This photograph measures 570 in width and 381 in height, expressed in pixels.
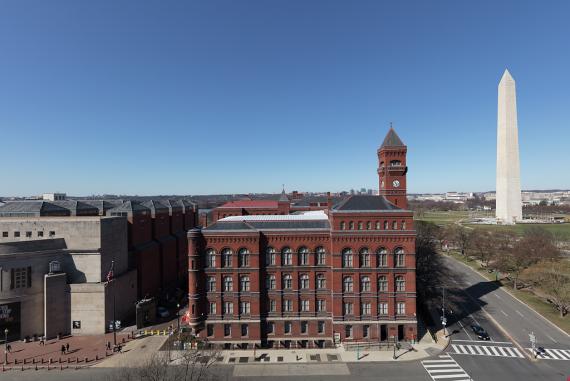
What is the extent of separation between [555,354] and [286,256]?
3910 cm

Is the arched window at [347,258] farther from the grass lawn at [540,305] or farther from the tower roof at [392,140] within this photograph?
the grass lawn at [540,305]

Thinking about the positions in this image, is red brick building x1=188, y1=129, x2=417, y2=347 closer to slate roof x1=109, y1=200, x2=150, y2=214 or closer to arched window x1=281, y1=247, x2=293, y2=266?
arched window x1=281, y1=247, x2=293, y2=266

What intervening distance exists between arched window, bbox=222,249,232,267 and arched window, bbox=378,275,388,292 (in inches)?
906

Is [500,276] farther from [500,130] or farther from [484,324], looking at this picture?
[500,130]

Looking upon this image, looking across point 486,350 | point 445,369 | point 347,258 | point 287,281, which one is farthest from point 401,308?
point 287,281

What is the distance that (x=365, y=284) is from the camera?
44.7 meters

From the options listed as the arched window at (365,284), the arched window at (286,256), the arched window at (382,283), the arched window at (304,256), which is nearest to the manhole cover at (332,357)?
the arched window at (365,284)

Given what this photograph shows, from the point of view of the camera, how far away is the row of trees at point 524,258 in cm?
5625

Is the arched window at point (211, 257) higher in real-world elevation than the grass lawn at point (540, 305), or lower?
higher

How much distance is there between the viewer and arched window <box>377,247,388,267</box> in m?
44.6

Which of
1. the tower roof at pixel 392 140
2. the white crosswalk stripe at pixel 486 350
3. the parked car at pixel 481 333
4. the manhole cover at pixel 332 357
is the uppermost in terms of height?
the tower roof at pixel 392 140

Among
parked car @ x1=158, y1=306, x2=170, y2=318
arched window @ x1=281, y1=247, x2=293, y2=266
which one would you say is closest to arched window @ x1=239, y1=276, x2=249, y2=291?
arched window @ x1=281, y1=247, x2=293, y2=266

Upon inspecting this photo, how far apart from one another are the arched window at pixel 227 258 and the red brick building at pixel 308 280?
150 mm

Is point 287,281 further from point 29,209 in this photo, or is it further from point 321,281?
point 29,209
